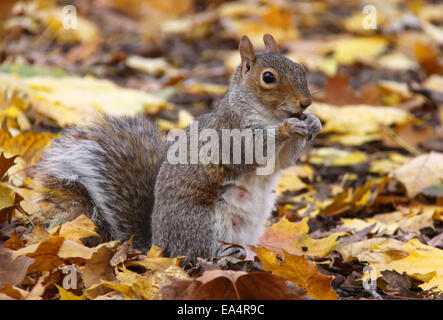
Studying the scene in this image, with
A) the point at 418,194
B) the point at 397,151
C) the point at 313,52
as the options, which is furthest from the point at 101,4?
the point at 418,194

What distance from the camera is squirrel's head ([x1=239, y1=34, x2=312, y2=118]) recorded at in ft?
6.29

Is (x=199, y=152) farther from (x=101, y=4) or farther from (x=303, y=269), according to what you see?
(x=101, y=4)

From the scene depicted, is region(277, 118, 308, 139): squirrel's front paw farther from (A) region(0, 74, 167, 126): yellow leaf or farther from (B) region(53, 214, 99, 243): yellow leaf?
(A) region(0, 74, 167, 126): yellow leaf

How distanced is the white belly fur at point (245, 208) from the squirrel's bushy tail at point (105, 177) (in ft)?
1.17

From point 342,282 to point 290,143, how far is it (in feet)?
1.74

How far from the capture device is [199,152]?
6.51 feet

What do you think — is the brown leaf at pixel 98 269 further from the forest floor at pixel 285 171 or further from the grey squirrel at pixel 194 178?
the grey squirrel at pixel 194 178

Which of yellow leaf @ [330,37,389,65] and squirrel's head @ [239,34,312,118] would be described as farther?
yellow leaf @ [330,37,389,65]

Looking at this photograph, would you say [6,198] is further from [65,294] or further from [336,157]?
[336,157]

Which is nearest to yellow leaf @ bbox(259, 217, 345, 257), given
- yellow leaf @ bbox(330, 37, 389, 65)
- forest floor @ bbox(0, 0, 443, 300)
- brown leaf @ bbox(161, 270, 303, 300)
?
forest floor @ bbox(0, 0, 443, 300)

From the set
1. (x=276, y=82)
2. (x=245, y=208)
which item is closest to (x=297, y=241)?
(x=245, y=208)

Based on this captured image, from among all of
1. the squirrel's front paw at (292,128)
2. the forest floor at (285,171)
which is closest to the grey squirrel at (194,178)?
the squirrel's front paw at (292,128)

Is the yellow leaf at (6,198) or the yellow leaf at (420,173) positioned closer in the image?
the yellow leaf at (6,198)

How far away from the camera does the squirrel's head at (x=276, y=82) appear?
1.92m
